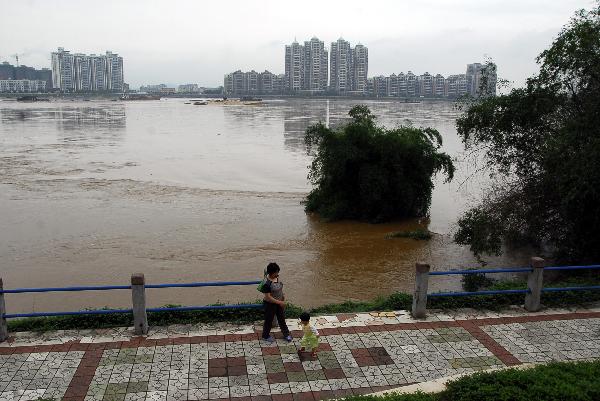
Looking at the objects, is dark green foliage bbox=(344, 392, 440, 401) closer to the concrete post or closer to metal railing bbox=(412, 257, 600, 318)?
metal railing bbox=(412, 257, 600, 318)

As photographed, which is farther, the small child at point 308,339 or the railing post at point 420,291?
the railing post at point 420,291

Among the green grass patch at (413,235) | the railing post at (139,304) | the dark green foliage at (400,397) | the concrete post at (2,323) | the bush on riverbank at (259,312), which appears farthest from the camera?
the green grass patch at (413,235)

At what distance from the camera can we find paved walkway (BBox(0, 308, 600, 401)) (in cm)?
674

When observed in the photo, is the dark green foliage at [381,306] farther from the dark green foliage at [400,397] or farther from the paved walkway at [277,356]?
the dark green foliage at [400,397]

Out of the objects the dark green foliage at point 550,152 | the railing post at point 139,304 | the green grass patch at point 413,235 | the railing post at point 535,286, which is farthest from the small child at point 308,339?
the green grass patch at point 413,235

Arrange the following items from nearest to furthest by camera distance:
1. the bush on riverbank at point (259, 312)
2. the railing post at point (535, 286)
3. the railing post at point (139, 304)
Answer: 1. the railing post at point (139, 304)
2. the bush on riverbank at point (259, 312)
3. the railing post at point (535, 286)

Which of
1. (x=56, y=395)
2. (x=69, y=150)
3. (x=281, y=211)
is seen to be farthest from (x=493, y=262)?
(x=69, y=150)

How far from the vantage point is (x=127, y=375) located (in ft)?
23.0

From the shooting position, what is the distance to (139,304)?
812 cm

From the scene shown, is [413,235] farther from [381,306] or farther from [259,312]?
[259,312]

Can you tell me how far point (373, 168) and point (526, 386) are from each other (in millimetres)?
16639

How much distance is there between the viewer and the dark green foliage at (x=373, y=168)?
22.4 meters

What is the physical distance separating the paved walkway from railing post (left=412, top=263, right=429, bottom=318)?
0.18 meters

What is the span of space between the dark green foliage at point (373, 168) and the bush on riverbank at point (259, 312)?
40.0 feet
